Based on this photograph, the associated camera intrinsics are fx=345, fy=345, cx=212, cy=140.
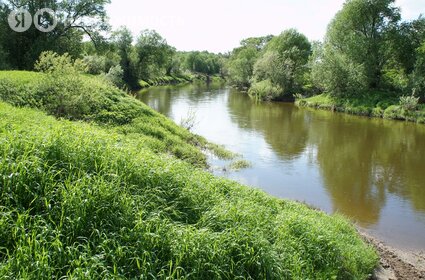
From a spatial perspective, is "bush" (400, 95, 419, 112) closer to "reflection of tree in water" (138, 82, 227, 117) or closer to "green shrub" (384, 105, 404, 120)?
"green shrub" (384, 105, 404, 120)

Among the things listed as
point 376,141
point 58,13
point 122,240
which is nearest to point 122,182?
point 122,240

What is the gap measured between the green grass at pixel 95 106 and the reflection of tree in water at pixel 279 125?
6.32 m

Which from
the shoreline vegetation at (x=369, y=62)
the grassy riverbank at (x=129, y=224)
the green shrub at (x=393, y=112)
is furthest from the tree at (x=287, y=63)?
the grassy riverbank at (x=129, y=224)

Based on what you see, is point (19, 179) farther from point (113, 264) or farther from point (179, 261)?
point (179, 261)

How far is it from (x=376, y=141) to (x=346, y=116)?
13527 mm

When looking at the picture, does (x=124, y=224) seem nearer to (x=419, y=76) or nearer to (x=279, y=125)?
(x=279, y=125)

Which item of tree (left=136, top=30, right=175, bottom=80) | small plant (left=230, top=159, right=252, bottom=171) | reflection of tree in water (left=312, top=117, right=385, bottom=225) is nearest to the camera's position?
reflection of tree in water (left=312, top=117, right=385, bottom=225)

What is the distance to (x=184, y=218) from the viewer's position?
6.61 m

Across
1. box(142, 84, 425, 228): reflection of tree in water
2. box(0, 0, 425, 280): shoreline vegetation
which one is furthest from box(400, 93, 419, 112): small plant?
box(0, 0, 425, 280): shoreline vegetation

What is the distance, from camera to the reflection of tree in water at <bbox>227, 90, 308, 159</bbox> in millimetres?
25398

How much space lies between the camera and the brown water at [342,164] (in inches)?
565

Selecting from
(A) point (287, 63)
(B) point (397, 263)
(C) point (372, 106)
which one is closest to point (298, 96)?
(A) point (287, 63)

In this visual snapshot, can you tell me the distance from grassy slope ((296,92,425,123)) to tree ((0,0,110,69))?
30490 mm

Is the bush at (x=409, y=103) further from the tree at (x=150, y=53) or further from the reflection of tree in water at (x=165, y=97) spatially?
the tree at (x=150, y=53)
